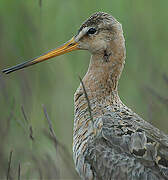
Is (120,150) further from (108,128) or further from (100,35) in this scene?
(100,35)

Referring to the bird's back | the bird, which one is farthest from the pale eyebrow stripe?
the bird's back

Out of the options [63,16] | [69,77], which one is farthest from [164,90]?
[63,16]

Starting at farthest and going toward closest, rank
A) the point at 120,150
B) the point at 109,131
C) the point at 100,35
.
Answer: the point at 100,35 → the point at 109,131 → the point at 120,150

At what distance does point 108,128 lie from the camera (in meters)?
4.40

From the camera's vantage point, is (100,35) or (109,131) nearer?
(109,131)

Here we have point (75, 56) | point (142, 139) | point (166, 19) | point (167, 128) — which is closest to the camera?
point (142, 139)

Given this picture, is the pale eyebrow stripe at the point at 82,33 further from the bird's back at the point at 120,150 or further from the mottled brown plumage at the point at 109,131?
the bird's back at the point at 120,150

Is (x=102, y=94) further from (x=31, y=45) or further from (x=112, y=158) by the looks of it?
(x=31, y=45)

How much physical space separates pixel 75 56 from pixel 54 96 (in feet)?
2.52

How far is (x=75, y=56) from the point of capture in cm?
743

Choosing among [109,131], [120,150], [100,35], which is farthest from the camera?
[100,35]

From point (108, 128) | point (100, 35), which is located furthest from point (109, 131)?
point (100, 35)

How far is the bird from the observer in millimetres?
4137

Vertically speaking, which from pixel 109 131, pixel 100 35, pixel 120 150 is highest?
pixel 100 35
